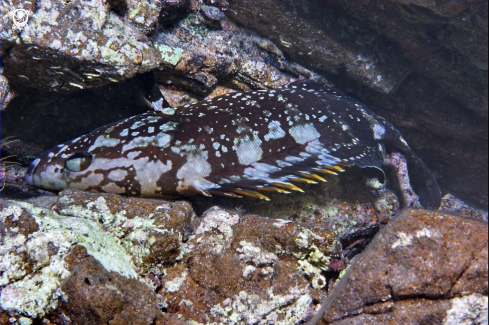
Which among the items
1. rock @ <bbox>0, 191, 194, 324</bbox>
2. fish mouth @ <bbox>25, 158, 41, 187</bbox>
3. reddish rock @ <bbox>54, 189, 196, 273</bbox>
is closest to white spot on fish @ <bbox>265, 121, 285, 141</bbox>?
reddish rock @ <bbox>54, 189, 196, 273</bbox>

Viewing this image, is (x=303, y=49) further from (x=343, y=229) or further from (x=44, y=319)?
(x=44, y=319)

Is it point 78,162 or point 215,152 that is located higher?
point 215,152

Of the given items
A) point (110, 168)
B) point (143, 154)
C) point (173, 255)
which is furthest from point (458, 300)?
point (110, 168)

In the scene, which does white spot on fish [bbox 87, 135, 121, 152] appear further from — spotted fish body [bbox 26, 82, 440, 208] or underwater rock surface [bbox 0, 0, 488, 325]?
underwater rock surface [bbox 0, 0, 488, 325]

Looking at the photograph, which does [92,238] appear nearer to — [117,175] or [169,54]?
[117,175]

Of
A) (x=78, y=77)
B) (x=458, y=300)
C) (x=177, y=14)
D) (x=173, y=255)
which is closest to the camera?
(x=458, y=300)

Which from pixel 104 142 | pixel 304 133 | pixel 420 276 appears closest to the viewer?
pixel 420 276

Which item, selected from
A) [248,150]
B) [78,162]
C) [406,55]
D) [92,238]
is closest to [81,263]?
[92,238]

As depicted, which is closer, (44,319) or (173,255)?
(44,319)
